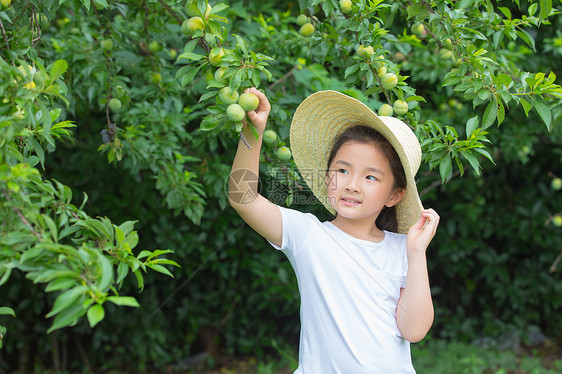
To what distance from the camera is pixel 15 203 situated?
91 centimetres

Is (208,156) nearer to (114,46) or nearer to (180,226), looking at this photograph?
(114,46)

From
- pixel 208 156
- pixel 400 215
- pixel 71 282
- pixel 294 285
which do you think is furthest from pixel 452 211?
pixel 71 282

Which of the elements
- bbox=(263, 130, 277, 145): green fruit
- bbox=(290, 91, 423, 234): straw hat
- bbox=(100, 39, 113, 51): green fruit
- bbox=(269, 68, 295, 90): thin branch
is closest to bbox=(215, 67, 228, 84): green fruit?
bbox=(290, 91, 423, 234): straw hat

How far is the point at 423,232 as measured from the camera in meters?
1.26

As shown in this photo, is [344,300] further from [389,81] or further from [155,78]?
[155,78]

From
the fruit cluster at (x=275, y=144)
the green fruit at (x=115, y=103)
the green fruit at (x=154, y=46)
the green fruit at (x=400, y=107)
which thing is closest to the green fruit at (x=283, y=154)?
the fruit cluster at (x=275, y=144)

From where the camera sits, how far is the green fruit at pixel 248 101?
118 centimetres

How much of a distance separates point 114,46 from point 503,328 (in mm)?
3428

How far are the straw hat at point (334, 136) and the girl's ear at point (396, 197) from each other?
0.5 inches

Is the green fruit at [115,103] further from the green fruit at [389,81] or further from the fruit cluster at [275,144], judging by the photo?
the green fruit at [389,81]

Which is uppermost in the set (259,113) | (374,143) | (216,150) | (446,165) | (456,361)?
(259,113)

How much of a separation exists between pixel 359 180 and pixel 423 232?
20 cm

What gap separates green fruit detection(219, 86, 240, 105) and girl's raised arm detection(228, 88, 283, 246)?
0.03m

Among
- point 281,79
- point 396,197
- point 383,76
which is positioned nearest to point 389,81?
point 383,76
